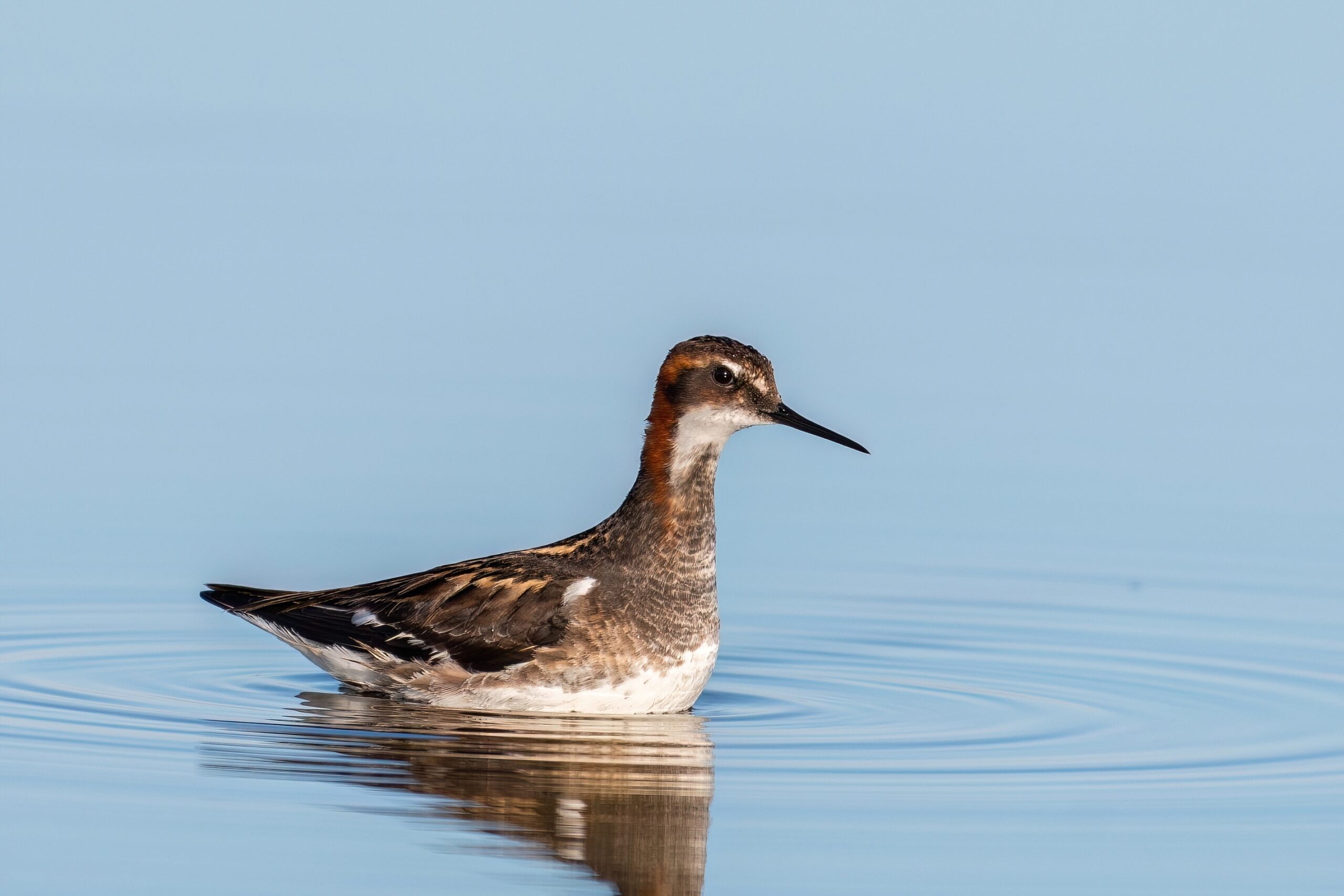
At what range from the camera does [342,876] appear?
12422mm

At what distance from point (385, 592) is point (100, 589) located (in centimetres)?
301

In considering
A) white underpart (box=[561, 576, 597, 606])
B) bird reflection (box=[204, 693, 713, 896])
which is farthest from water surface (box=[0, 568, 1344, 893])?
white underpart (box=[561, 576, 597, 606])

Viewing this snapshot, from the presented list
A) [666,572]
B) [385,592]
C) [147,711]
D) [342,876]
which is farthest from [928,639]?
[342,876]

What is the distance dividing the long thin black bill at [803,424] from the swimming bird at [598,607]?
0.02m

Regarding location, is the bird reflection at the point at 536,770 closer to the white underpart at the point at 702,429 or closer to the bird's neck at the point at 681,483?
the bird's neck at the point at 681,483

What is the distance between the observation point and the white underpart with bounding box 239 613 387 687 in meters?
17.4

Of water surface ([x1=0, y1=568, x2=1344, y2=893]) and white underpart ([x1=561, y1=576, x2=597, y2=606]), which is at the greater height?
white underpart ([x1=561, y1=576, x2=597, y2=606])

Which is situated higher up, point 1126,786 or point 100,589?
point 100,589

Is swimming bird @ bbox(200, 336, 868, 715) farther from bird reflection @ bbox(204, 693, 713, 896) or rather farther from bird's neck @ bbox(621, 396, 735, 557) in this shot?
bird reflection @ bbox(204, 693, 713, 896)

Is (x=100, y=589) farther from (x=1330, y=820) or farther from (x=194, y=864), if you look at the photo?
(x=1330, y=820)

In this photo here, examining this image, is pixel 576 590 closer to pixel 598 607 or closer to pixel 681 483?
pixel 598 607

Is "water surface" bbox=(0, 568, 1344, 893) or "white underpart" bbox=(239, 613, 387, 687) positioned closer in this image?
"water surface" bbox=(0, 568, 1344, 893)

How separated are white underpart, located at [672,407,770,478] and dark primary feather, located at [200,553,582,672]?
115cm

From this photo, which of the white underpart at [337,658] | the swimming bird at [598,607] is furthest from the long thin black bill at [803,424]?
the white underpart at [337,658]
